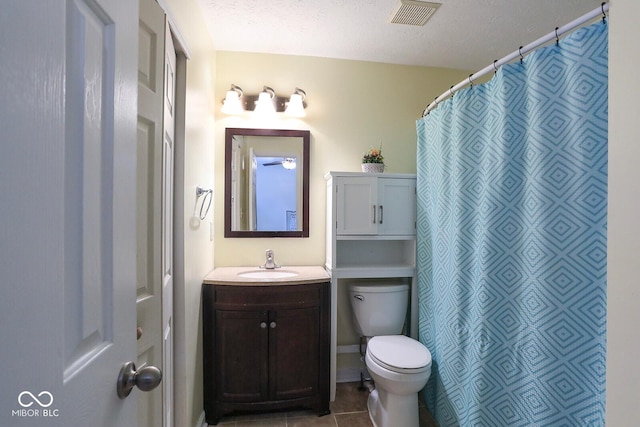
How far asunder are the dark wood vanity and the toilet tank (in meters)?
0.45

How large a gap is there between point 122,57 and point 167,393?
140cm

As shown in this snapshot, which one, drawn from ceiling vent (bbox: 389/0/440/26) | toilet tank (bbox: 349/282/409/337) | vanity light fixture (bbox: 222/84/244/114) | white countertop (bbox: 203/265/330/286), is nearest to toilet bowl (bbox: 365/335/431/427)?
toilet tank (bbox: 349/282/409/337)

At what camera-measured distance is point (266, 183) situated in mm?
2316

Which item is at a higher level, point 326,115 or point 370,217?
point 326,115

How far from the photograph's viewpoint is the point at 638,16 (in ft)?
2.14

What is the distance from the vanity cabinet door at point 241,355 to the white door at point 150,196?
2.23 feet

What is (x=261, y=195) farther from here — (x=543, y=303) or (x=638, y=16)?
(x=638, y=16)

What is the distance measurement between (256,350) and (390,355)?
0.83 meters

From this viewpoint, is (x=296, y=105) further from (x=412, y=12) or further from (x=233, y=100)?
(x=412, y=12)

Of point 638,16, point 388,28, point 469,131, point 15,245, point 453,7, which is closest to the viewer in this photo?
point 15,245

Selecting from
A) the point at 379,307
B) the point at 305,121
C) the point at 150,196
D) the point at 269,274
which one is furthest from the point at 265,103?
the point at 379,307

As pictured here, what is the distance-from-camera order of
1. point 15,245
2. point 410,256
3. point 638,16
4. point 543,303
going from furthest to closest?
point 410,256 < point 543,303 < point 638,16 < point 15,245

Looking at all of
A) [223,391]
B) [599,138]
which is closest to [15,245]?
[599,138]

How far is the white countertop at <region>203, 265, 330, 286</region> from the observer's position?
A: 184 cm
